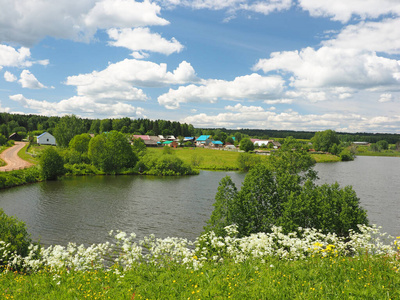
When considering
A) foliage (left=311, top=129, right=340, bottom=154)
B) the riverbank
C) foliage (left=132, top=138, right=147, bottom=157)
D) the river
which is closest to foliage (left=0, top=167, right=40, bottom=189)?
the river

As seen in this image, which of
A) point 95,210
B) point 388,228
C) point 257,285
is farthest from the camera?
point 95,210

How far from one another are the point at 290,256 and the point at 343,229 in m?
11.1

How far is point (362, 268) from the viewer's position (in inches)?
337

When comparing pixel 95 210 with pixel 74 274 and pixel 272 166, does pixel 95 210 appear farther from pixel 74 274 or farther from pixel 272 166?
pixel 74 274

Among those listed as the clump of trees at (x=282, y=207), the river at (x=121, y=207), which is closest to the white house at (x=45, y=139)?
the river at (x=121, y=207)

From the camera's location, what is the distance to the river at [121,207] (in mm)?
26969

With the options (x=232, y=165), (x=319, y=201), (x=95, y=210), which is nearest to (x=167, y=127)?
(x=232, y=165)

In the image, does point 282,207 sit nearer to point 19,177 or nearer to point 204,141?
point 19,177

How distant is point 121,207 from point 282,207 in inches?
873

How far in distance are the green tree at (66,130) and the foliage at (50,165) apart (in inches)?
1585

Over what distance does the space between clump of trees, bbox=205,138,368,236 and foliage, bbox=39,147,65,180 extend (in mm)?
47515

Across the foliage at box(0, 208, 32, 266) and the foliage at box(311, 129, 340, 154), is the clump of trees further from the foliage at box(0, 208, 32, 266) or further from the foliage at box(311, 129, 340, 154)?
the foliage at box(311, 129, 340, 154)

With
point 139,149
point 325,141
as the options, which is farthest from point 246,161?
point 325,141

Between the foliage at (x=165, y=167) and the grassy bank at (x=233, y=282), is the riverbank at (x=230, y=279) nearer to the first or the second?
the grassy bank at (x=233, y=282)
